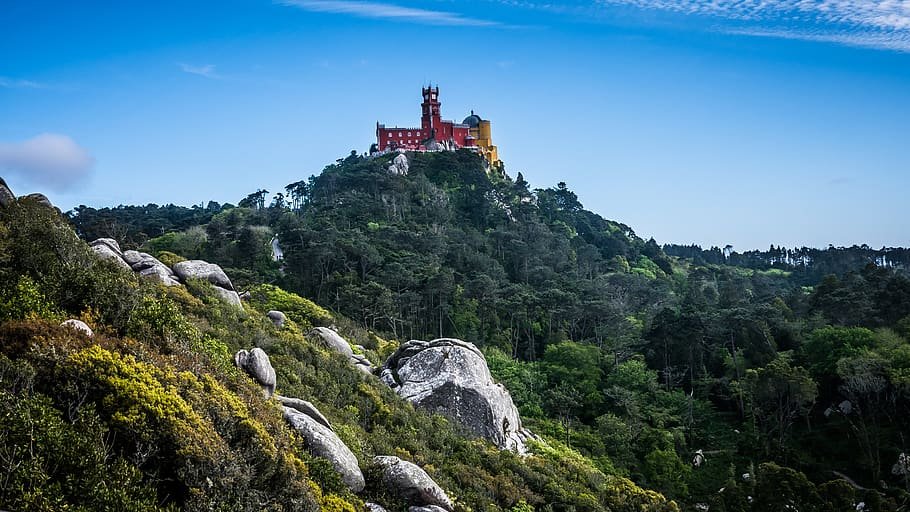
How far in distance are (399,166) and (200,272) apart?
5381 centimetres

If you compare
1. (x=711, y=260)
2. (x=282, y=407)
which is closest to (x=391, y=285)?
(x=282, y=407)

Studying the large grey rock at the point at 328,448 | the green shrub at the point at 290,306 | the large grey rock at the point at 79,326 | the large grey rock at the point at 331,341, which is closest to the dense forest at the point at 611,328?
the green shrub at the point at 290,306

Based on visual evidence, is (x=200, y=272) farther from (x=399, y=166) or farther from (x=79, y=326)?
(x=399, y=166)

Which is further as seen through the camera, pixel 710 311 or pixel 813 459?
pixel 710 311

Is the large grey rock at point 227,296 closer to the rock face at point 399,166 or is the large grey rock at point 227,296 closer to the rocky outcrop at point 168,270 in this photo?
the rocky outcrop at point 168,270

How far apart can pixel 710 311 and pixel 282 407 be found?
43585 millimetres

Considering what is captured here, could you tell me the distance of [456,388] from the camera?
836 inches

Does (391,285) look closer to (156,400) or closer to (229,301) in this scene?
(229,301)

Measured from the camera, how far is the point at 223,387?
10.8 m

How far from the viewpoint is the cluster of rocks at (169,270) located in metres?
20.2

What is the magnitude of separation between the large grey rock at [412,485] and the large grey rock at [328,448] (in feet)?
2.05

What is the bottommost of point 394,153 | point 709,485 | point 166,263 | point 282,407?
point 709,485

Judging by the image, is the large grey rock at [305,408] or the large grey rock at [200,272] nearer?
the large grey rock at [305,408]

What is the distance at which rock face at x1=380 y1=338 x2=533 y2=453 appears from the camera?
20.9 metres
